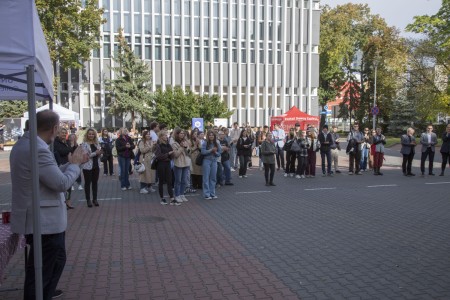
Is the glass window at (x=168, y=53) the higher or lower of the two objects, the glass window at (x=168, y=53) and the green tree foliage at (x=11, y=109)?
the higher

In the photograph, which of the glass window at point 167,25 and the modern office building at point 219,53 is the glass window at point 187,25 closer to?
the modern office building at point 219,53

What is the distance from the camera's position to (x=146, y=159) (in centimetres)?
1266

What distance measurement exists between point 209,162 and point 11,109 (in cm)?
3493

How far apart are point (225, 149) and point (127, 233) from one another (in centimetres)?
583

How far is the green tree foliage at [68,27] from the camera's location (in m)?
32.1

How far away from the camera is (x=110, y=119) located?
46.1m

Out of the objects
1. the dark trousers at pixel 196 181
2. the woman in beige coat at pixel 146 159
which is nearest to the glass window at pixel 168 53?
the dark trousers at pixel 196 181

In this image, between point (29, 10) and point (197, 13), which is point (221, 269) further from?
point (197, 13)

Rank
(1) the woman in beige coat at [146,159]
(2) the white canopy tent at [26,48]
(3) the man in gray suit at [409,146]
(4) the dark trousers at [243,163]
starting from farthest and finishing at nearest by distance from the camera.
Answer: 1. (3) the man in gray suit at [409,146]
2. (4) the dark trousers at [243,163]
3. (1) the woman in beige coat at [146,159]
4. (2) the white canopy tent at [26,48]

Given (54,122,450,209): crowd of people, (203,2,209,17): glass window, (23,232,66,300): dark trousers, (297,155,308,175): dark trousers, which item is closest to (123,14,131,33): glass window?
(203,2,209,17): glass window

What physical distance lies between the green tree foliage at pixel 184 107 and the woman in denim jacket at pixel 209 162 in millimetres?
28929

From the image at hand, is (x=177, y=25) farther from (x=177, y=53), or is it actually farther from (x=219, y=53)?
(x=219, y=53)

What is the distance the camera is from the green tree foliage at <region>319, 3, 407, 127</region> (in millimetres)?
55469

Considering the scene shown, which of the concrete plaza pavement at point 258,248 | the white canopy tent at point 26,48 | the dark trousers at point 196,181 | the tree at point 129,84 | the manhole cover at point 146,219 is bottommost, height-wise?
the concrete plaza pavement at point 258,248
